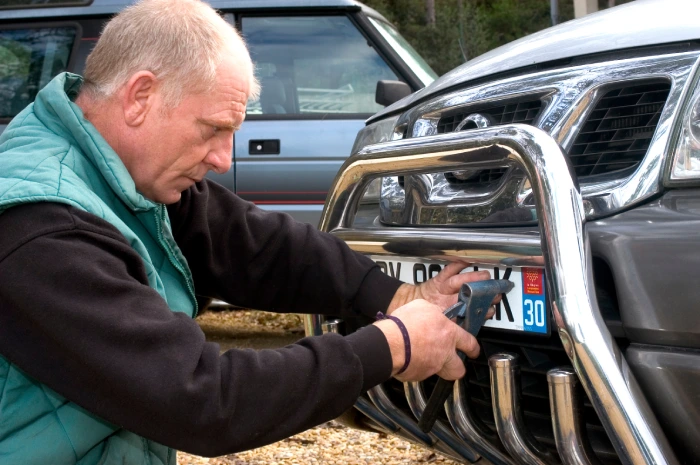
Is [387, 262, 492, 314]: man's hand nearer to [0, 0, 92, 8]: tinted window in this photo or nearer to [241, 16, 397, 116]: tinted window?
[241, 16, 397, 116]: tinted window

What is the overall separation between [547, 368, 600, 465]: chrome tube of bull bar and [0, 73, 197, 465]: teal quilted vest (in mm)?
795

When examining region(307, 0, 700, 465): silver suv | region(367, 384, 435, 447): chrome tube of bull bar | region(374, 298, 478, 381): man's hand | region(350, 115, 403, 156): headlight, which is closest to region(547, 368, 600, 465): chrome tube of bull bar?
region(307, 0, 700, 465): silver suv

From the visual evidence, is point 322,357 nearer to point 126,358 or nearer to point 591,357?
point 126,358

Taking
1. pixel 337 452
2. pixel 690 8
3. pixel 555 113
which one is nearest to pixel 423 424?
pixel 555 113

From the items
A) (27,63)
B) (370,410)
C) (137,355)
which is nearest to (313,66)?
(27,63)

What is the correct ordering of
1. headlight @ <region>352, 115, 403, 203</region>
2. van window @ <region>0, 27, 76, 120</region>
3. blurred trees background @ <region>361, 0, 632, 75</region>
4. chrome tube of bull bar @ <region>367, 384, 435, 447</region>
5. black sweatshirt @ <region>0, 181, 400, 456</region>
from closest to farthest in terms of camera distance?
black sweatshirt @ <region>0, 181, 400, 456</region> < chrome tube of bull bar @ <region>367, 384, 435, 447</region> < headlight @ <region>352, 115, 403, 203</region> < van window @ <region>0, 27, 76, 120</region> < blurred trees background @ <region>361, 0, 632, 75</region>

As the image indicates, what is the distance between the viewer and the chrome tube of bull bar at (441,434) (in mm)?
2080

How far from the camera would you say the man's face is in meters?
1.81

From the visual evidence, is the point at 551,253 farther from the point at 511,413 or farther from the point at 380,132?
the point at 380,132

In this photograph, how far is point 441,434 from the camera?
Answer: 7.04ft

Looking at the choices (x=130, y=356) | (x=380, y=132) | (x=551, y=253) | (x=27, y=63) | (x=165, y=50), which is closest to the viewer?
(x=130, y=356)

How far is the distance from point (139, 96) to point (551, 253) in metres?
0.84

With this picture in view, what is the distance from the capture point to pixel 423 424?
203 centimetres

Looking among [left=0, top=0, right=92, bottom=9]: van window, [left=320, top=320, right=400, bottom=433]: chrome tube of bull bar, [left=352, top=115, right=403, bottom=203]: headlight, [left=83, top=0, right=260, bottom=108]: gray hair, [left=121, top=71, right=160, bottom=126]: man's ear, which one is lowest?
[left=320, top=320, right=400, bottom=433]: chrome tube of bull bar
